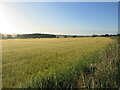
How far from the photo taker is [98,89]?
4.16 meters

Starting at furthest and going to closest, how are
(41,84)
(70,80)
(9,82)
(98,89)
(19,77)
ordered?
1. (19,77)
2. (9,82)
3. (70,80)
4. (41,84)
5. (98,89)

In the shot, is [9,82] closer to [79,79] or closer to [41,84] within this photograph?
[41,84]

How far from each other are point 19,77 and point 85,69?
2241 millimetres

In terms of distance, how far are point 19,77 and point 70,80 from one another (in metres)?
1.90

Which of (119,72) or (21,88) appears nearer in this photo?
(21,88)

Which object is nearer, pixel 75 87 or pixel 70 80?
pixel 75 87

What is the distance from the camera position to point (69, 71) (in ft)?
18.6

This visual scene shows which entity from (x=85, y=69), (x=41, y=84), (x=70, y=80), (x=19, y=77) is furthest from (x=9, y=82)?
(x=85, y=69)

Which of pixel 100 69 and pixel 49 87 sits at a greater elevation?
pixel 100 69

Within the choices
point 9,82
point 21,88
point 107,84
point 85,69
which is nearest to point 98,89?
point 107,84

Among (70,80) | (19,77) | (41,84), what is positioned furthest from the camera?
(19,77)

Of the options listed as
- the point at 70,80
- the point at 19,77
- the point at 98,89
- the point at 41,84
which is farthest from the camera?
the point at 19,77

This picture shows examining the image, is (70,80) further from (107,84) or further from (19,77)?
(19,77)

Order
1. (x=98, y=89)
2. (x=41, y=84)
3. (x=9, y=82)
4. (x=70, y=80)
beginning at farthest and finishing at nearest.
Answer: (x=9, y=82) < (x=70, y=80) < (x=41, y=84) < (x=98, y=89)
